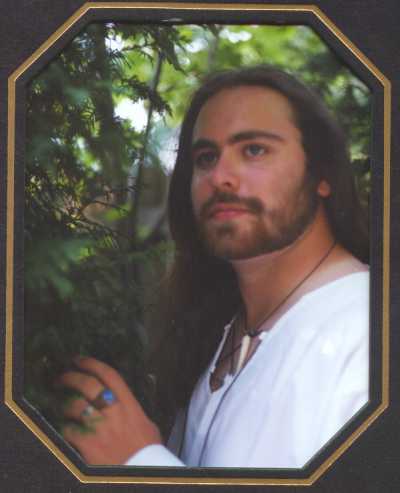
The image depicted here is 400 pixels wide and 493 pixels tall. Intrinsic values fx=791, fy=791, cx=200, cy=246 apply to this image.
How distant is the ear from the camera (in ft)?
9.12

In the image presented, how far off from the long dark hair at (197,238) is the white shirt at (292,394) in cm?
15

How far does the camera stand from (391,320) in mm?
2789

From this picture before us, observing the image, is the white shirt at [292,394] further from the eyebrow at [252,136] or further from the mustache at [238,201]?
the eyebrow at [252,136]

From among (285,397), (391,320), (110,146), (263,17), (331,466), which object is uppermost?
(263,17)

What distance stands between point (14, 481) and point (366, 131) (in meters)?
1.74

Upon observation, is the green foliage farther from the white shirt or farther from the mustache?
the white shirt

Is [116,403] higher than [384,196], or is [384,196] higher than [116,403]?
[384,196]

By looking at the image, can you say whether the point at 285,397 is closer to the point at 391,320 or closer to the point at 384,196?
the point at 391,320

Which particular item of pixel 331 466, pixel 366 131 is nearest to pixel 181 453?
pixel 331 466

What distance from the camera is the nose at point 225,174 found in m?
2.74

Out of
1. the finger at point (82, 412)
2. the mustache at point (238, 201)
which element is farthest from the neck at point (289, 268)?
the finger at point (82, 412)

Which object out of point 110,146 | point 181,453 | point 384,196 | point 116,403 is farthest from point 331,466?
point 110,146

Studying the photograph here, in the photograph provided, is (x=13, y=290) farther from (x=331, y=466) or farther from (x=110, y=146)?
(x=331, y=466)

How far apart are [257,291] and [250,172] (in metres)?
0.43
